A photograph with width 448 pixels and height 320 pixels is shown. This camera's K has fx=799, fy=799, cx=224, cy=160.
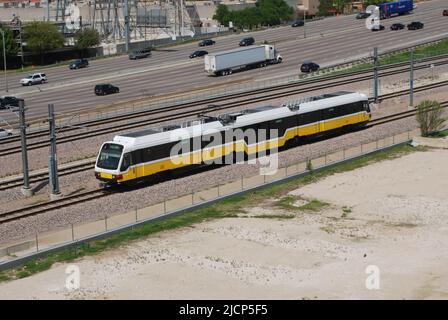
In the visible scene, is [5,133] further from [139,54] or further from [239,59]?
[139,54]

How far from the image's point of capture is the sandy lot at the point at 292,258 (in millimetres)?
23266

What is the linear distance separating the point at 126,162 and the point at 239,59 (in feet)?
144

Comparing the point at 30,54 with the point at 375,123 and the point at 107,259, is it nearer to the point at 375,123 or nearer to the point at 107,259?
the point at 375,123

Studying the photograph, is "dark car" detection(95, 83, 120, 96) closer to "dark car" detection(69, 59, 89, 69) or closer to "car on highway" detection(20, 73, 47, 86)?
"car on highway" detection(20, 73, 47, 86)

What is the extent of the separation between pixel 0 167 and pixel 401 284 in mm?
24928

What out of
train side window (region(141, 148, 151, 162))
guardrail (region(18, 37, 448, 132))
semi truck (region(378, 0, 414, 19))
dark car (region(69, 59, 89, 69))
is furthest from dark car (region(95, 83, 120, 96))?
semi truck (region(378, 0, 414, 19))

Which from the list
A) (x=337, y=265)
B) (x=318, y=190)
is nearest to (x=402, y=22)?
(x=318, y=190)

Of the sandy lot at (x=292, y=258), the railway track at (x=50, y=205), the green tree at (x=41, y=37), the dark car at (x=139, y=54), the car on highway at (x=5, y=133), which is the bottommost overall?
the sandy lot at (x=292, y=258)

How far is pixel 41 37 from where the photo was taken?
9394 cm

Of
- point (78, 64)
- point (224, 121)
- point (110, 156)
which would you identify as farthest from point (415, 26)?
point (110, 156)

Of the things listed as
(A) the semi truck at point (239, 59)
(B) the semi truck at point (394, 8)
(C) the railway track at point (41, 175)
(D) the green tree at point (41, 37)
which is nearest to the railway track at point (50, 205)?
(C) the railway track at point (41, 175)

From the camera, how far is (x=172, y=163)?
37219 mm

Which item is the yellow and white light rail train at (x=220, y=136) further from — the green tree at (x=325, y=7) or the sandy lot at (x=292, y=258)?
the green tree at (x=325, y=7)

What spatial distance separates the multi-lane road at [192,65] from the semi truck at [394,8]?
3.86 ft
